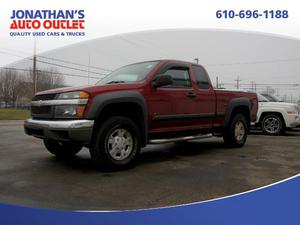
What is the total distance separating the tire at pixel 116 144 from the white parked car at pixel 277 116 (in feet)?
24.5

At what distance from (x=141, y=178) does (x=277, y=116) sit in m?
8.17

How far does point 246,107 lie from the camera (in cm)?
784

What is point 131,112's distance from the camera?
5.34m

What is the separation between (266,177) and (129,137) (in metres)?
2.12

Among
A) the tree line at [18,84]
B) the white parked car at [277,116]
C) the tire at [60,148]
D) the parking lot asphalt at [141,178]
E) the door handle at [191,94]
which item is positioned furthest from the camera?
the tree line at [18,84]

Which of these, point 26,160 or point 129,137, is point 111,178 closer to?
point 129,137

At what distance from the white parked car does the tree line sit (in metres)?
55.8

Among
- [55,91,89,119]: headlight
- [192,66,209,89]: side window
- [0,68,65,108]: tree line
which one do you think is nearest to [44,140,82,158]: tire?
[55,91,89,119]: headlight

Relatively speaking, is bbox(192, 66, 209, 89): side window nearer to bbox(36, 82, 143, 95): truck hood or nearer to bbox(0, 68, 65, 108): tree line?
bbox(36, 82, 143, 95): truck hood

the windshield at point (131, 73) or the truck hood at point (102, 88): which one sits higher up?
the windshield at point (131, 73)

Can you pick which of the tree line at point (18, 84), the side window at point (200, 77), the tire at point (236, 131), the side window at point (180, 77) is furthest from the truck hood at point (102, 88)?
the tree line at point (18, 84)

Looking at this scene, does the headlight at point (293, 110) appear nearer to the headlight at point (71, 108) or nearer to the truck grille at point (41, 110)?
the headlight at point (71, 108)

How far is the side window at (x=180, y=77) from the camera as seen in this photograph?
6094mm

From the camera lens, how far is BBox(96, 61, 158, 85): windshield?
18.7ft
